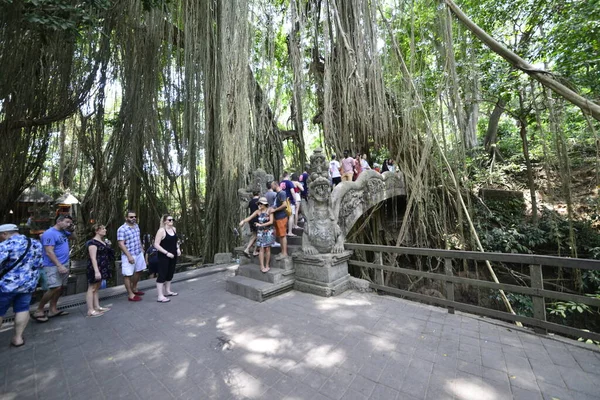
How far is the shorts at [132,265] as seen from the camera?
361 centimetres

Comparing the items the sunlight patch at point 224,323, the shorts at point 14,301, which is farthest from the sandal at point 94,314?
the sunlight patch at point 224,323

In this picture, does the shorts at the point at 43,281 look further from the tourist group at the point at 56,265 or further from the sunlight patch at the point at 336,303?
the sunlight patch at the point at 336,303

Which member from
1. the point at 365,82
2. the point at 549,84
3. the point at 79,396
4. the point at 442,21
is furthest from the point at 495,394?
the point at 365,82

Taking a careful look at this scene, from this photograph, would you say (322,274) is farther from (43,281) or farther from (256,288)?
(43,281)

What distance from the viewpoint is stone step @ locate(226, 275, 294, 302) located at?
12.1 ft

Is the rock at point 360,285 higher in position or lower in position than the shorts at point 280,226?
lower

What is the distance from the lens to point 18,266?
2.46 meters

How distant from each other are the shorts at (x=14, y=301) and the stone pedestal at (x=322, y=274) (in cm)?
316

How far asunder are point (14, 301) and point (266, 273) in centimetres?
280

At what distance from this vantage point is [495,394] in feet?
5.72

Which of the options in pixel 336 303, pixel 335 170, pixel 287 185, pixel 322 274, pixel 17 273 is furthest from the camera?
pixel 335 170

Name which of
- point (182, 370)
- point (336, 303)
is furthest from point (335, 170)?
point (182, 370)

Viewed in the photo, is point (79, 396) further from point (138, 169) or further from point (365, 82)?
point (365, 82)

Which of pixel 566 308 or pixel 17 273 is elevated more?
pixel 17 273
